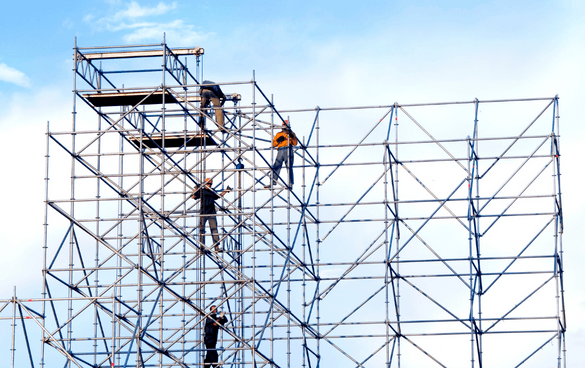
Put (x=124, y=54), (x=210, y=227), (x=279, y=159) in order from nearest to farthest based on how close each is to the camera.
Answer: (x=124, y=54) → (x=210, y=227) → (x=279, y=159)

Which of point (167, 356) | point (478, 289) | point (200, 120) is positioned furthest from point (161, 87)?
point (478, 289)

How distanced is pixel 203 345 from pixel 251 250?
4.09 metres

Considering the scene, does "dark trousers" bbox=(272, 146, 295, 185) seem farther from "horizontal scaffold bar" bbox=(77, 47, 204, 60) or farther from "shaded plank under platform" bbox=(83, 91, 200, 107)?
"horizontal scaffold bar" bbox=(77, 47, 204, 60)

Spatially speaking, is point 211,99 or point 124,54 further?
point 211,99

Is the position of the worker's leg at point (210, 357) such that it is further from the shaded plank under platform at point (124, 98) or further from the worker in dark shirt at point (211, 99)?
the shaded plank under platform at point (124, 98)

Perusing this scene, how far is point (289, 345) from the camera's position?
3041cm

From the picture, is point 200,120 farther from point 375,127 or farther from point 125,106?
point 375,127

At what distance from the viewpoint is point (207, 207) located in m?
30.3

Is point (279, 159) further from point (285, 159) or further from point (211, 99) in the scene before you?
point (211, 99)

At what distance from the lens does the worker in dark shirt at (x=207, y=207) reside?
29688 millimetres

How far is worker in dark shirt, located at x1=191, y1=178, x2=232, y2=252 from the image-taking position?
97.4 ft

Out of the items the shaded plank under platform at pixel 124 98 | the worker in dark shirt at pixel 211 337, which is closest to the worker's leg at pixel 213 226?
the worker in dark shirt at pixel 211 337

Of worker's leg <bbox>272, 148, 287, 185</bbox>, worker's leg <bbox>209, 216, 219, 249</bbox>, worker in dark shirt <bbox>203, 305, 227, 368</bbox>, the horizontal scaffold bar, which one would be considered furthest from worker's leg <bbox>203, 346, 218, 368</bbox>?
the horizontal scaffold bar

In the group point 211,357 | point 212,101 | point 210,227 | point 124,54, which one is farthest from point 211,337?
point 124,54
